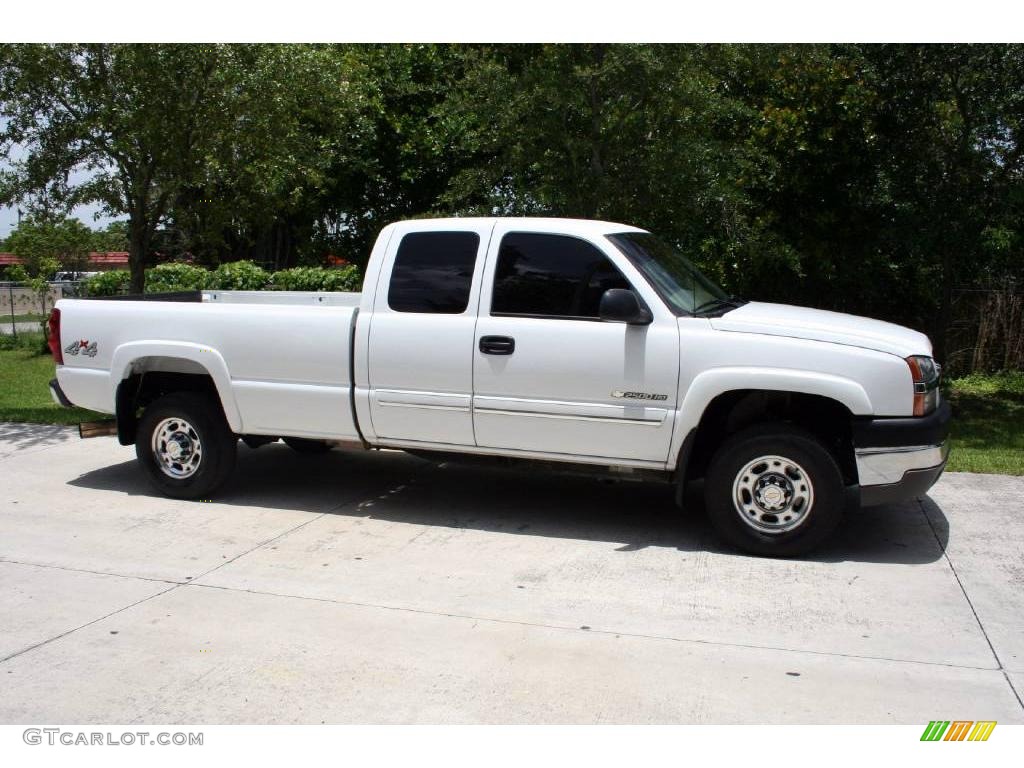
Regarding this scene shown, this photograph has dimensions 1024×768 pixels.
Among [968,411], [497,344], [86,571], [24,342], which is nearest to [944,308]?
[968,411]

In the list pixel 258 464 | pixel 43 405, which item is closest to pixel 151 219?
pixel 43 405

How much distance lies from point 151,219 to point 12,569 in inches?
258

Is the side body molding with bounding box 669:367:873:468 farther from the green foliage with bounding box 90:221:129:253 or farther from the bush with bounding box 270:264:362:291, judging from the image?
the green foliage with bounding box 90:221:129:253

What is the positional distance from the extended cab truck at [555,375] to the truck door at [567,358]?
0.01m

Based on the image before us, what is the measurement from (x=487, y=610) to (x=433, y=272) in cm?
250

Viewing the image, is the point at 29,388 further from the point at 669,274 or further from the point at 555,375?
the point at 669,274

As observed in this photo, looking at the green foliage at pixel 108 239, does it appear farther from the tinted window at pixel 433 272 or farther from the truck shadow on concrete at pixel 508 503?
the tinted window at pixel 433 272

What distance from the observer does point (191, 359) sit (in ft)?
24.5

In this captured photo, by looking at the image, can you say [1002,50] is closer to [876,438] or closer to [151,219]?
[876,438]

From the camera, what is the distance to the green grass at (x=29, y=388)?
1124cm

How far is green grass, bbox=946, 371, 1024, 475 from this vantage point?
29.8 ft

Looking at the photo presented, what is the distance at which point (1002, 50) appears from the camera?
35.7ft

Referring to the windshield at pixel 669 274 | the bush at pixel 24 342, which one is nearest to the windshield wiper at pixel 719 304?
the windshield at pixel 669 274

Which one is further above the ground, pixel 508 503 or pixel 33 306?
pixel 33 306
